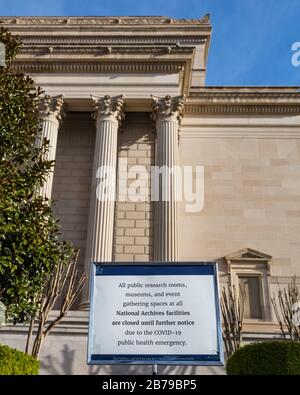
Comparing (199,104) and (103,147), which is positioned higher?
(199,104)

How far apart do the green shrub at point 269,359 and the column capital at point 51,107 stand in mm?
15870

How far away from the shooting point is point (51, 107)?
2344 cm

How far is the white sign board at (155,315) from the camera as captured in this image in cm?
666

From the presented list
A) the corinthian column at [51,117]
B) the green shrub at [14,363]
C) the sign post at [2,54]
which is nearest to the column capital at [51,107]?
the corinthian column at [51,117]

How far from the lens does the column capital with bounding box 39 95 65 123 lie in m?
23.2

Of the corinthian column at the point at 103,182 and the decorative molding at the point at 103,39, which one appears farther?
the decorative molding at the point at 103,39

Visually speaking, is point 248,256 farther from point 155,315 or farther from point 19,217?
point 155,315

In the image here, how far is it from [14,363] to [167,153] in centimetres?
1465

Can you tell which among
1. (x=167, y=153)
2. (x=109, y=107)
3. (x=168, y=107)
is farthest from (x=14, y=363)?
(x=168, y=107)

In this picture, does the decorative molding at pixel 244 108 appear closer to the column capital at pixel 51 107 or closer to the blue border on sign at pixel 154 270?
the column capital at pixel 51 107

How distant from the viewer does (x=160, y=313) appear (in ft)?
22.3
